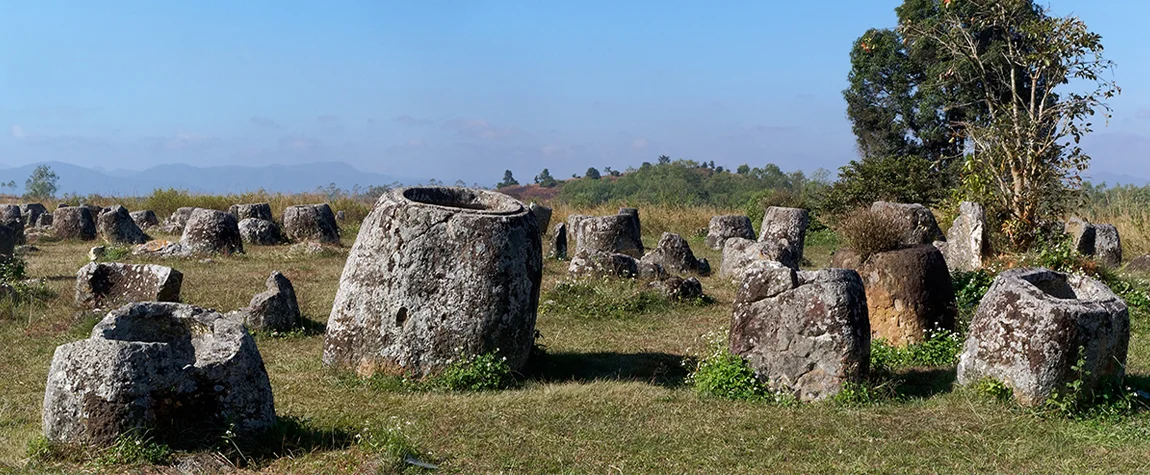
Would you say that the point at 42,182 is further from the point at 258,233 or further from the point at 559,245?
the point at 559,245

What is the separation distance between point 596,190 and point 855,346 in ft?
227

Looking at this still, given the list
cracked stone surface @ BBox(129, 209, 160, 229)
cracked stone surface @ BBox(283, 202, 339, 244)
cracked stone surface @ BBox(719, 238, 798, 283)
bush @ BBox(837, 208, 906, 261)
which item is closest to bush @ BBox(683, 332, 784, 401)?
bush @ BBox(837, 208, 906, 261)

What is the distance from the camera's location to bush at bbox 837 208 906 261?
11.4 meters

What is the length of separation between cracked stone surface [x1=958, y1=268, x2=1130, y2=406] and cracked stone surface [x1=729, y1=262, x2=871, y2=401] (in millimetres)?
1023

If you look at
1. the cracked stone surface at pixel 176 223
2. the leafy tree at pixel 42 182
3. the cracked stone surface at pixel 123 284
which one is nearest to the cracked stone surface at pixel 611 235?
the cracked stone surface at pixel 123 284

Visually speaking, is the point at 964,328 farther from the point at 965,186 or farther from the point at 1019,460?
the point at 965,186

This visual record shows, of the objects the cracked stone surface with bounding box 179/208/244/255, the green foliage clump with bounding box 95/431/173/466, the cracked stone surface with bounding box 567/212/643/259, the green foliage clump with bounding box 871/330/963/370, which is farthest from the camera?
the cracked stone surface with bounding box 567/212/643/259

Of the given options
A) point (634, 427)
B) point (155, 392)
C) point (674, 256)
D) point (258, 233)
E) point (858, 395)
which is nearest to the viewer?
point (155, 392)

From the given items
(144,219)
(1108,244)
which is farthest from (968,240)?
(144,219)

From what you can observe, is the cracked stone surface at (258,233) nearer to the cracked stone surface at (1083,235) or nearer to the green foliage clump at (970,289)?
the green foliage clump at (970,289)

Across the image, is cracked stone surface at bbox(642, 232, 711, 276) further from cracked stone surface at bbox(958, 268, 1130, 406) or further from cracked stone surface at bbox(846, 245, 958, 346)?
cracked stone surface at bbox(958, 268, 1130, 406)

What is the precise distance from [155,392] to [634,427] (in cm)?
354

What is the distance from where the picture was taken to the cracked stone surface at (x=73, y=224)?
81.5ft

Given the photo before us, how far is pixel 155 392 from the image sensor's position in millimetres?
6320
